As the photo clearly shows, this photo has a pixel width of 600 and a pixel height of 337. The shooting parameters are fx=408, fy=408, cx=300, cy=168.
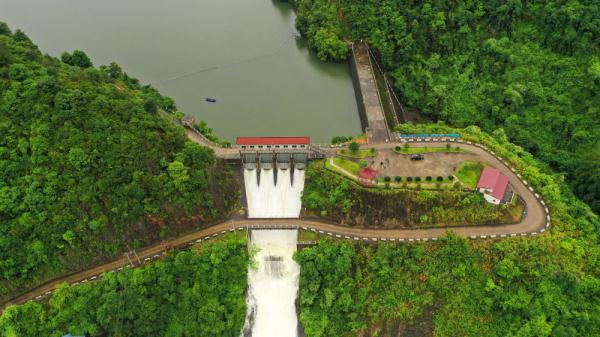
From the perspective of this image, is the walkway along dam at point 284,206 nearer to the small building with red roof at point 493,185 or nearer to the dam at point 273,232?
the dam at point 273,232

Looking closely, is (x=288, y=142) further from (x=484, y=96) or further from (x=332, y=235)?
(x=484, y=96)


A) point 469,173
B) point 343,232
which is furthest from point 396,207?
point 469,173


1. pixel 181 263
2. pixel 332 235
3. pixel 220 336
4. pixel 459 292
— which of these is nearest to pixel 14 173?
pixel 181 263

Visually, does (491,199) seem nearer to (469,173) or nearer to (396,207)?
(469,173)

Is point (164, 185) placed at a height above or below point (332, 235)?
above

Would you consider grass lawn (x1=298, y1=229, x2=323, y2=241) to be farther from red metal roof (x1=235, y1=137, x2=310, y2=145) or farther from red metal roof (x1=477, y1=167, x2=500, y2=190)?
red metal roof (x1=477, y1=167, x2=500, y2=190)

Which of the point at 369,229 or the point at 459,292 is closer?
the point at 459,292
